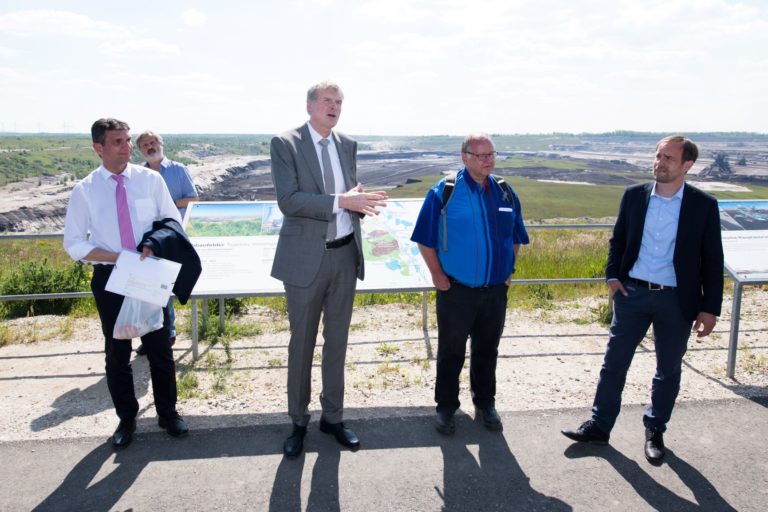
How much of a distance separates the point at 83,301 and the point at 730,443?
7.71 metres

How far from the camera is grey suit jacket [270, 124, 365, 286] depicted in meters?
3.56

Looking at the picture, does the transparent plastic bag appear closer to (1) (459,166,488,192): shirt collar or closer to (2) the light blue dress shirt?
(1) (459,166,488,192): shirt collar

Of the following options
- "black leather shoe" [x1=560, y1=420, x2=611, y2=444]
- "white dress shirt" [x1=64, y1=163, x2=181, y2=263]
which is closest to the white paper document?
"white dress shirt" [x1=64, y1=163, x2=181, y2=263]

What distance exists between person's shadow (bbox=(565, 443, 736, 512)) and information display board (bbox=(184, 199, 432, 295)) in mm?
2048

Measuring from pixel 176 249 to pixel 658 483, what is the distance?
338cm

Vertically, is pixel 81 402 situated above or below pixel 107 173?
below

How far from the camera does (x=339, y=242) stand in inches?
149

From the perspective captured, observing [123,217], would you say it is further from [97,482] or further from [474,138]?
[474,138]

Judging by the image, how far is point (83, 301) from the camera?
7938mm

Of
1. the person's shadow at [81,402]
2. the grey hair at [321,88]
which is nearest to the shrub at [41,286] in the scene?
the person's shadow at [81,402]

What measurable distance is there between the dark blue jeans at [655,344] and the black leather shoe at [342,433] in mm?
1640

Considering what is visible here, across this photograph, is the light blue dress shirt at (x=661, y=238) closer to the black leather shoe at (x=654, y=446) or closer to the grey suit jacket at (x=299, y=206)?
the black leather shoe at (x=654, y=446)

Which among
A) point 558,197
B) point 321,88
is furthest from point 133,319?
point 558,197

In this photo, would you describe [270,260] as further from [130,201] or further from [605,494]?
[605,494]
